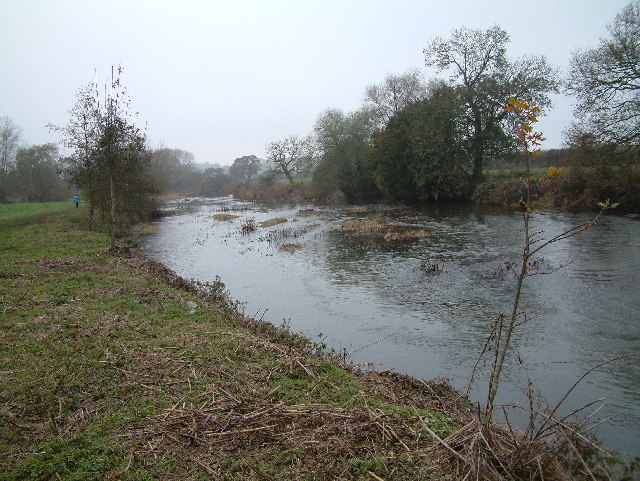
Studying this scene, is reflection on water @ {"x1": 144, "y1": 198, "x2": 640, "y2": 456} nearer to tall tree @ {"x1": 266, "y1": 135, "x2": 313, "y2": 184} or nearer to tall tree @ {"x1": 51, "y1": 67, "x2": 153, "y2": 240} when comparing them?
tall tree @ {"x1": 51, "y1": 67, "x2": 153, "y2": 240}

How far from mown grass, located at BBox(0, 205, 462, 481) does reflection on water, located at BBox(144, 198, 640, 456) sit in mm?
2231

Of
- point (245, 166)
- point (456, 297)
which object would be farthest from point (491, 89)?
point (245, 166)

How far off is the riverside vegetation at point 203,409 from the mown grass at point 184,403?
0.06ft

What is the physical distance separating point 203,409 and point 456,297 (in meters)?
10.2

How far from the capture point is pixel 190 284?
1538 cm

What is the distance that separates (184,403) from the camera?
5863mm

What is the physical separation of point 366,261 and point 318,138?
43.4 metres

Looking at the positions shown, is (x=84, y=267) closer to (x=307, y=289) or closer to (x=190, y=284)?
(x=190, y=284)

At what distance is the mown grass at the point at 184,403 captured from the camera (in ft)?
15.0

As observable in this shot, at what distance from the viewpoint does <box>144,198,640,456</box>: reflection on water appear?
884 centimetres

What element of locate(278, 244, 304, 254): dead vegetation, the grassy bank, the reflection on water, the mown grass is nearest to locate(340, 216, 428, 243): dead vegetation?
the reflection on water

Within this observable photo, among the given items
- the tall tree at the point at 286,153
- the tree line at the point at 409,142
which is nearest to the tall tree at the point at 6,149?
the tree line at the point at 409,142

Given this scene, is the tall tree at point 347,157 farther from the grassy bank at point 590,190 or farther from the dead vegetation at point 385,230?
the dead vegetation at point 385,230

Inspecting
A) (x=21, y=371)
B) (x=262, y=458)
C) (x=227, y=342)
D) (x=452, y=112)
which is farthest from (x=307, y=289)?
(x=452, y=112)
